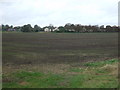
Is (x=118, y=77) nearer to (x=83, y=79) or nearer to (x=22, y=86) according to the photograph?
(x=83, y=79)

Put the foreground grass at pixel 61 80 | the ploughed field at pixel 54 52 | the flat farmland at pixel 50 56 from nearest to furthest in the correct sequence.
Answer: the foreground grass at pixel 61 80 < the flat farmland at pixel 50 56 < the ploughed field at pixel 54 52

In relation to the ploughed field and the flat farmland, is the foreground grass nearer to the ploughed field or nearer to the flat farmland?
the flat farmland

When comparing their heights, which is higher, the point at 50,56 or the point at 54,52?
the point at 54,52

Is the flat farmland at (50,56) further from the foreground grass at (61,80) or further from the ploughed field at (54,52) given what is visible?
the foreground grass at (61,80)

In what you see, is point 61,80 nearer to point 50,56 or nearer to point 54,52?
point 50,56

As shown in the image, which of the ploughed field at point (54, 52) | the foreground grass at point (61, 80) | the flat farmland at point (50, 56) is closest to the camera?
the foreground grass at point (61, 80)

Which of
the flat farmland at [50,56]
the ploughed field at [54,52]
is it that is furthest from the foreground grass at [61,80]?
the ploughed field at [54,52]

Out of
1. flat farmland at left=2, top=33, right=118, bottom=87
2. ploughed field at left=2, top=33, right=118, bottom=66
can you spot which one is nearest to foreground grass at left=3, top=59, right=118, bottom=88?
flat farmland at left=2, top=33, right=118, bottom=87

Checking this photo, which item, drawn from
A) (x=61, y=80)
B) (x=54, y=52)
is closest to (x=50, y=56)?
(x=54, y=52)

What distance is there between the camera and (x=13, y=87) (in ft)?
23.4

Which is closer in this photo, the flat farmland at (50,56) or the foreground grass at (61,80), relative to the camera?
the foreground grass at (61,80)

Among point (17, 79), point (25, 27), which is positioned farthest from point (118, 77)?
point (25, 27)

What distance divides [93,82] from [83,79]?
1.88 ft

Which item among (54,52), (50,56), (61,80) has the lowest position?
(61,80)
